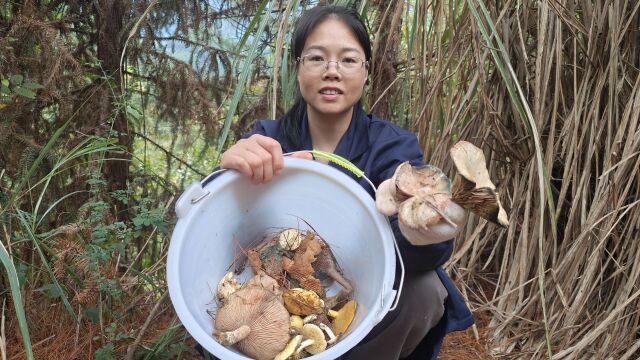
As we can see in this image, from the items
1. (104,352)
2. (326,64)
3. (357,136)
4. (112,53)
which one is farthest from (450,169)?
(112,53)

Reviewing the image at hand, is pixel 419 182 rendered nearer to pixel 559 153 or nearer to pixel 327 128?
pixel 327 128

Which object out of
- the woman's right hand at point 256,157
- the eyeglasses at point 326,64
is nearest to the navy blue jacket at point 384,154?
Answer: the eyeglasses at point 326,64

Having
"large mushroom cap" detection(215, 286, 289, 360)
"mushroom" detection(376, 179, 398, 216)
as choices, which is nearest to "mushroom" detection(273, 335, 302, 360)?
"large mushroom cap" detection(215, 286, 289, 360)

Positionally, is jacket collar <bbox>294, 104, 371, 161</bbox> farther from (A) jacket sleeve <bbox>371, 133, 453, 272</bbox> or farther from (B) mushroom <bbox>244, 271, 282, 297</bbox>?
(B) mushroom <bbox>244, 271, 282, 297</bbox>

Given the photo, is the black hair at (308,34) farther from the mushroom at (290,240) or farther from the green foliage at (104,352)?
the green foliage at (104,352)

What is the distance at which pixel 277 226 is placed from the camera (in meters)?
1.09

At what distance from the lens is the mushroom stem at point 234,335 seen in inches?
34.1

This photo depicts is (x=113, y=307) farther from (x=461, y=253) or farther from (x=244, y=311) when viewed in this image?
(x=461, y=253)

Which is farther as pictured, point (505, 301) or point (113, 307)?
point (505, 301)

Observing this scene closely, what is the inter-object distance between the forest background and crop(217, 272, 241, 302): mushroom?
24cm

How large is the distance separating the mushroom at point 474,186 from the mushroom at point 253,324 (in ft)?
1.10

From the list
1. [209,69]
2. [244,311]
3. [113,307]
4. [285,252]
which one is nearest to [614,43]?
[285,252]

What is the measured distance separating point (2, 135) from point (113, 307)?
17.9 inches

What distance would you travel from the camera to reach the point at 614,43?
1.27 meters
